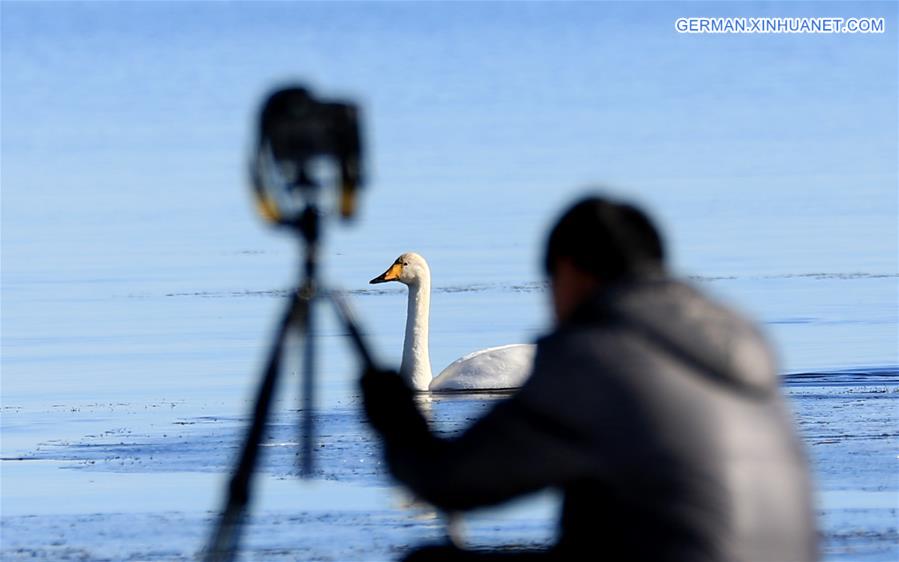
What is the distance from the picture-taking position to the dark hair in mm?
3793

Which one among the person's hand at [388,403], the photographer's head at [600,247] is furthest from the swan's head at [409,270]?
the photographer's head at [600,247]

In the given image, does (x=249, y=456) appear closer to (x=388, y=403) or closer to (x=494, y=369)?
(x=388, y=403)

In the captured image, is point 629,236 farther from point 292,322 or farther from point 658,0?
point 658,0

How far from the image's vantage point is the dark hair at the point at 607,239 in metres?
3.79

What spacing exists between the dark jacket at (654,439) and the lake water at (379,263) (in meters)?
0.88

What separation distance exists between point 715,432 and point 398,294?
603 inches

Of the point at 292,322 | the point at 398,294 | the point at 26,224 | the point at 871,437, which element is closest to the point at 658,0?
the point at 26,224

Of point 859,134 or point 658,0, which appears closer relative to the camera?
point 859,134

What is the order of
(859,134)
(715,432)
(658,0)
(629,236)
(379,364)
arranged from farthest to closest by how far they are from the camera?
1. (658,0)
2. (859,134)
3. (379,364)
4. (629,236)
5. (715,432)

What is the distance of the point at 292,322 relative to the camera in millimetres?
4250

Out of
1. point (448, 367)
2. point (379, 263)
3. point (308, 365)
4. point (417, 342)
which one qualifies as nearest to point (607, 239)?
point (308, 365)

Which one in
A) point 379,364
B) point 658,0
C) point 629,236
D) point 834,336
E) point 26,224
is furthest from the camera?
point 658,0

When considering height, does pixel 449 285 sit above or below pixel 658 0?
below

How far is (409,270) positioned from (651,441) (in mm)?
10988
